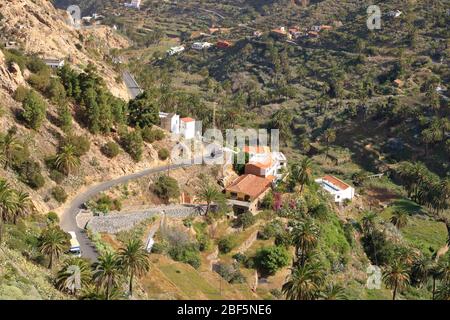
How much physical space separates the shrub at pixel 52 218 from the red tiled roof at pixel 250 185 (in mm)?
18817

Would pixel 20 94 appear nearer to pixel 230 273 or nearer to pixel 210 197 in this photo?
pixel 210 197

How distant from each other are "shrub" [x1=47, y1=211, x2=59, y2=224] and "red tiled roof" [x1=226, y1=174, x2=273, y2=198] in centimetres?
1882

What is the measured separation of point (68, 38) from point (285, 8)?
130321mm

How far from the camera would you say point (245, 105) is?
119 metres

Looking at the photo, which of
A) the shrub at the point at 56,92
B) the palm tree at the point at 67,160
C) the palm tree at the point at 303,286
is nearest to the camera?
the palm tree at the point at 303,286

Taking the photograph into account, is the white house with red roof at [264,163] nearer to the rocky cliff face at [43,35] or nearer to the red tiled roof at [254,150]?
the red tiled roof at [254,150]

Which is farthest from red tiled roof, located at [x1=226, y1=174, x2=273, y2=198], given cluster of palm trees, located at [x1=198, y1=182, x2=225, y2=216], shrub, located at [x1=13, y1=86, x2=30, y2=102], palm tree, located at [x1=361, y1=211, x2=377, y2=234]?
shrub, located at [x1=13, y1=86, x2=30, y2=102]

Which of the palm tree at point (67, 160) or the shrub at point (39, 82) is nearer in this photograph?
the palm tree at point (67, 160)

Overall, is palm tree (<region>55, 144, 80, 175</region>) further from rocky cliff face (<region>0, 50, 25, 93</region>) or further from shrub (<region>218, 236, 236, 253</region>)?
shrub (<region>218, 236, 236, 253</region>)

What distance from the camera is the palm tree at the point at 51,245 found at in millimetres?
34375

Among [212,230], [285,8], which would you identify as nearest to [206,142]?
[212,230]

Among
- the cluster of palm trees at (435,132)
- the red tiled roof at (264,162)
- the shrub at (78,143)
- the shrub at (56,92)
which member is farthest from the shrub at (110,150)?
the cluster of palm trees at (435,132)
